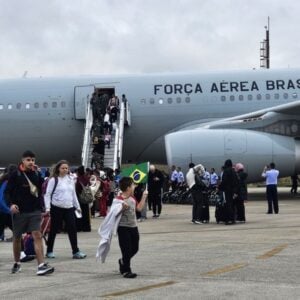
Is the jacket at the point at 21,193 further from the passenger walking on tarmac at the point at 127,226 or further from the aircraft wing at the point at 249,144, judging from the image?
the aircraft wing at the point at 249,144

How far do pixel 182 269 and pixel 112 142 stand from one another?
53.7 ft

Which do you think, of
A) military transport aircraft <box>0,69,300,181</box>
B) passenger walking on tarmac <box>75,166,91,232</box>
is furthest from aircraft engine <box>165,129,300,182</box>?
passenger walking on tarmac <box>75,166,91,232</box>

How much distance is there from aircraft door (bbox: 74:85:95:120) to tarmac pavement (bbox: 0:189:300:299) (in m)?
11.9

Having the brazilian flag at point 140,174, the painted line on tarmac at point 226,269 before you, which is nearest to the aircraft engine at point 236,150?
the brazilian flag at point 140,174

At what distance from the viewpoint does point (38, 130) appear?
25.6m

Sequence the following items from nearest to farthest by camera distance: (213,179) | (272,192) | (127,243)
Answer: (127,243) < (272,192) < (213,179)

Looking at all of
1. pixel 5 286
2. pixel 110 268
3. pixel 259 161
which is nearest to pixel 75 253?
pixel 110 268

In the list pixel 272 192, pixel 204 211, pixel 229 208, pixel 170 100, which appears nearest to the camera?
pixel 229 208

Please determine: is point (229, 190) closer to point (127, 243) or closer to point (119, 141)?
point (127, 243)

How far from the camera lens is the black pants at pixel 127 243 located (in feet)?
27.7

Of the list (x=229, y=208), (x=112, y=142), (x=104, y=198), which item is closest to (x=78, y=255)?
(x=229, y=208)

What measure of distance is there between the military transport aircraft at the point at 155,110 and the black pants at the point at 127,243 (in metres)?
14.2

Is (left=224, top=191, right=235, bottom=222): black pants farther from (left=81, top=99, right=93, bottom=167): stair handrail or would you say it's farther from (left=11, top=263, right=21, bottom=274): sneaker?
(left=81, top=99, right=93, bottom=167): stair handrail

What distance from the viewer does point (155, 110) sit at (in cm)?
2512
